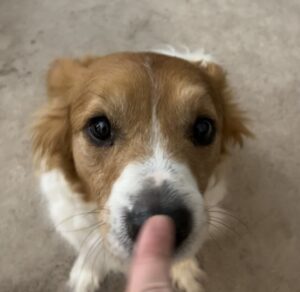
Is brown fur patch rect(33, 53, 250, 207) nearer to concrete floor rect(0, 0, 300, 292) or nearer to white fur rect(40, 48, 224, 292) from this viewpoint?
white fur rect(40, 48, 224, 292)

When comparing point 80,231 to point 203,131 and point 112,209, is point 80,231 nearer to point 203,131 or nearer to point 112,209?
point 112,209

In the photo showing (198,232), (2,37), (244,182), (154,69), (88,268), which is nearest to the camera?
(198,232)

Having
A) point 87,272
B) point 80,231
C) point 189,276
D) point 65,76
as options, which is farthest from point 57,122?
point 189,276

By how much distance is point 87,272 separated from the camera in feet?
7.02

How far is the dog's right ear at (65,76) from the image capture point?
176cm

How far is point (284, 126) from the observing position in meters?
2.59

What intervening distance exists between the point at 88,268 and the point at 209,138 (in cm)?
88

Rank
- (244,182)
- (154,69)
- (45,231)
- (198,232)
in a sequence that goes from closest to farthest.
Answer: (198,232) < (154,69) < (45,231) < (244,182)

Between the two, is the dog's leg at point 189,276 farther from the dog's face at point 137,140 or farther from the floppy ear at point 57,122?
the floppy ear at point 57,122

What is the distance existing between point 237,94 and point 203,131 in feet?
3.76

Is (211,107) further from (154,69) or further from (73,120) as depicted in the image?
(73,120)

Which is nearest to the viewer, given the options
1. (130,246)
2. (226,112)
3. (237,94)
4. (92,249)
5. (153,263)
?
(153,263)

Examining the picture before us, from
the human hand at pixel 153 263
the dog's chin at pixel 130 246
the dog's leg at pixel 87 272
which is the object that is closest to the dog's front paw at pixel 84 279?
the dog's leg at pixel 87 272

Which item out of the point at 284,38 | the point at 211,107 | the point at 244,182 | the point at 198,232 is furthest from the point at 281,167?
the point at 198,232
